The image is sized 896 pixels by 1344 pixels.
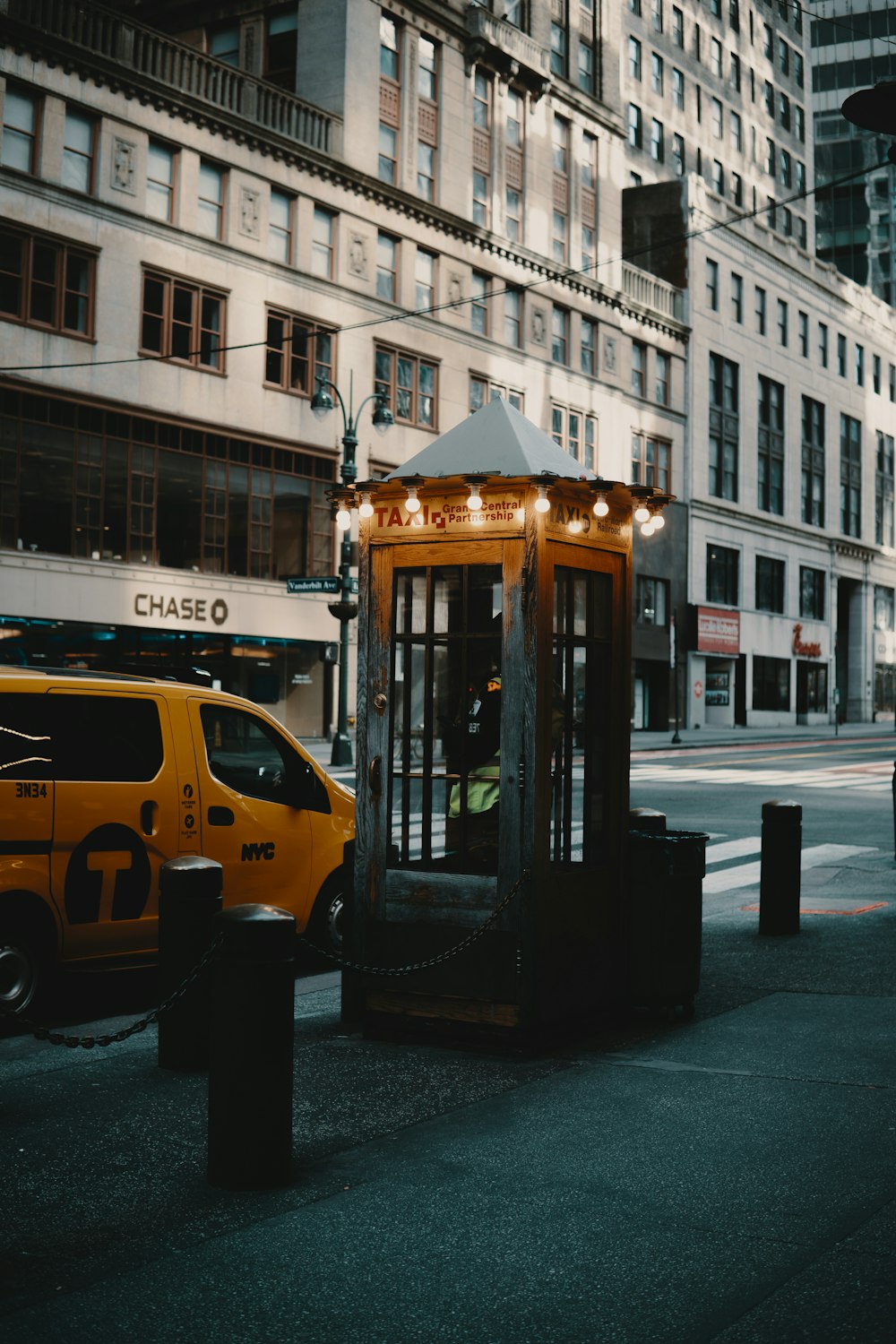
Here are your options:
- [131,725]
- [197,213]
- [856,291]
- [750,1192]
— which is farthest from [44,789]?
[856,291]

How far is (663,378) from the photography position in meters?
56.0

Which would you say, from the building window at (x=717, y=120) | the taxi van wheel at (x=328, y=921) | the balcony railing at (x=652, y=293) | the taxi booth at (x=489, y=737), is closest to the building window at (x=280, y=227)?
the balcony railing at (x=652, y=293)

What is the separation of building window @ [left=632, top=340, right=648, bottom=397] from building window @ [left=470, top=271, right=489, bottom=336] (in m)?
11.3

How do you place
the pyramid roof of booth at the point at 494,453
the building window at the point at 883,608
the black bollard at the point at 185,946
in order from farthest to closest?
1. the building window at the point at 883,608
2. the pyramid roof of booth at the point at 494,453
3. the black bollard at the point at 185,946

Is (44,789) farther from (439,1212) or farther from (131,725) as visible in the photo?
(439,1212)

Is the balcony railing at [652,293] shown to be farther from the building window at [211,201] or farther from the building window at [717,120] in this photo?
the building window at [211,201]

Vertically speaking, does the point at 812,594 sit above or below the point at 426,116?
below

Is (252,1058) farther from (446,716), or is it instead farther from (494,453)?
(494,453)

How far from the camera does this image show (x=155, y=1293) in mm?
3957

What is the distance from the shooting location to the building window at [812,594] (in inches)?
2667

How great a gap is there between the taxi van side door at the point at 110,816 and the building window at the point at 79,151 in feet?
86.4

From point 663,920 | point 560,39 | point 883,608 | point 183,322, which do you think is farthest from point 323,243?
point 883,608

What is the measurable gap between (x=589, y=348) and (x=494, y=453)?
147ft

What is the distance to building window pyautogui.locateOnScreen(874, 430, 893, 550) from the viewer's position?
77.5 m
